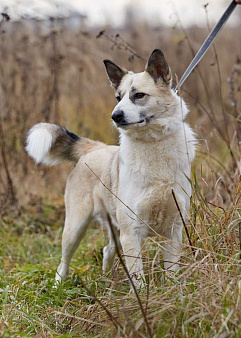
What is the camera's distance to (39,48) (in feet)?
24.9

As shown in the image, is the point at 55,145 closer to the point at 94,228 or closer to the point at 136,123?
the point at 136,123

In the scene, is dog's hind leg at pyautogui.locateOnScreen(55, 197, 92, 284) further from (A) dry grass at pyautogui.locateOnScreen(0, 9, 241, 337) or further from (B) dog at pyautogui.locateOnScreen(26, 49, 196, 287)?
(B) dog at pyautogui.locateOnScreen(26, 49, 196, 287)

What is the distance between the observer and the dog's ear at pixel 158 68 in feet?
12.3

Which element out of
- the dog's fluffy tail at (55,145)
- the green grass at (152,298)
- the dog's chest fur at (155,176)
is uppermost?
the dog's fluffy tail at (55,145)

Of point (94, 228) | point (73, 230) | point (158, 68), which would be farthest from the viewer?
point (94, 228)

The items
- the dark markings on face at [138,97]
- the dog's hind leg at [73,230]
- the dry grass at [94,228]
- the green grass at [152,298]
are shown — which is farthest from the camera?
the dog's hind leg at [73,230]

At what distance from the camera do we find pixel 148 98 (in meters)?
3.69

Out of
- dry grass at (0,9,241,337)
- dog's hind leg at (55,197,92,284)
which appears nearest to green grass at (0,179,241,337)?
dry grass at (0,9,241,337)

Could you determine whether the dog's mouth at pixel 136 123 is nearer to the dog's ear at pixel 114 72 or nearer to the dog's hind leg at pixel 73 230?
the dog's ear at pixel 114 72

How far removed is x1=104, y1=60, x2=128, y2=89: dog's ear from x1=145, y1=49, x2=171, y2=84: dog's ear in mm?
312

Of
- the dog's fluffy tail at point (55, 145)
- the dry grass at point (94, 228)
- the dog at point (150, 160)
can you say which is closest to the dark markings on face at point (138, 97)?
the dog at point (150, 160)

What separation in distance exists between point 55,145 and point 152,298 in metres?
2.30

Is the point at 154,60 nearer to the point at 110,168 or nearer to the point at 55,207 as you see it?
the point at 110,168

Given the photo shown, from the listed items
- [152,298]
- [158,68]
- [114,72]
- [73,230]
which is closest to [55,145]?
[73,230]
